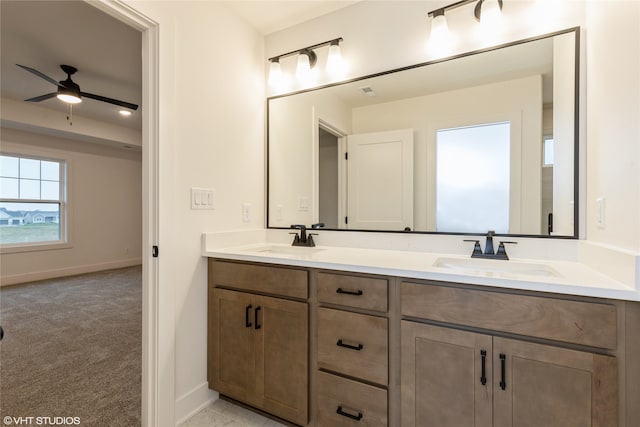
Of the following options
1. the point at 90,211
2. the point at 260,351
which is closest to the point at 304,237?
the point at 260,351

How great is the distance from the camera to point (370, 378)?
4.07 feet

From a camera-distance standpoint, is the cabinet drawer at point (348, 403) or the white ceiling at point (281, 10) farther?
the white ceiling at point (281, 10)

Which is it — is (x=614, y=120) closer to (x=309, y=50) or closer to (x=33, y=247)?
(x=309, y=50)

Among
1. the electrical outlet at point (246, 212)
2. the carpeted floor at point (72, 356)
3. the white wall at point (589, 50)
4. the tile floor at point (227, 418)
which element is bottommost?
the tile floor at point (227, 418)

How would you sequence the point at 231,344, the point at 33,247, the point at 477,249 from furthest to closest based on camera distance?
the point at 33,247, the point at 231,344, the point at 477,249

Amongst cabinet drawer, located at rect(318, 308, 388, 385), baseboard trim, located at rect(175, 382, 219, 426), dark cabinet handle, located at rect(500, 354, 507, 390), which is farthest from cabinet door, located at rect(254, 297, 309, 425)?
→ dark cabinet handle, located at rect(500, 354, 507, 390)

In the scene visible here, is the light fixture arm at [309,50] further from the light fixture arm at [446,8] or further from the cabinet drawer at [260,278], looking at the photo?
the cabinet drawer at [260,278]

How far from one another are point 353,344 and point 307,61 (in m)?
1.82

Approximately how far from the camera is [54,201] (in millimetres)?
4711

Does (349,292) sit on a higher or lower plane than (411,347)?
higher

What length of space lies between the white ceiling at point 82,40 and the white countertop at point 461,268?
1.55 metres

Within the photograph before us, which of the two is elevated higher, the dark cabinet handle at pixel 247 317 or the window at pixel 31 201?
the window at pixel 31 201

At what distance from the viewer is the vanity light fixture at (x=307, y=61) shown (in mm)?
1909

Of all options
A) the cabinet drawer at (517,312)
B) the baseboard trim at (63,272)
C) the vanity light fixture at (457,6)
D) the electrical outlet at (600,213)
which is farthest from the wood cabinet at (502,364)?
the baseboard trim at (63,272)
